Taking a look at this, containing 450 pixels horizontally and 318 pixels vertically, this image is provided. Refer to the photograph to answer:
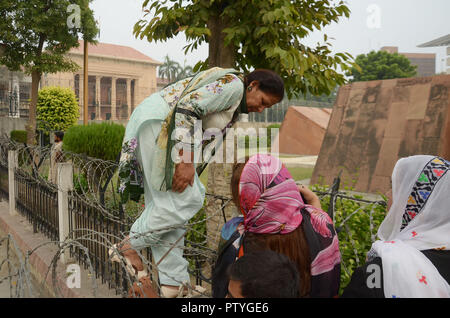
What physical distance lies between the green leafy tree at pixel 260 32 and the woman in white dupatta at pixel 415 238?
1875 mm

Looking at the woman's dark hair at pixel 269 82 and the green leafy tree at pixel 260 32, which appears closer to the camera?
the woman's dark hair at pixel 269 82

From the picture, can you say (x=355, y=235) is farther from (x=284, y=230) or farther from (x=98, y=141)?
(x=98, y=141)

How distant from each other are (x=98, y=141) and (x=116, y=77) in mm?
32525

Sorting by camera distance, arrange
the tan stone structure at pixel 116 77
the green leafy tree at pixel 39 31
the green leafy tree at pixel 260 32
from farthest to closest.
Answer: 1. the tan stone structure at pixel 116 77
2. the green leafy tree at pixel 39 31
3. the green leafy tree at pixel 260 32

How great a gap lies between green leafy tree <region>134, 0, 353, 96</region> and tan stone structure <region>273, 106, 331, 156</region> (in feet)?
39.5

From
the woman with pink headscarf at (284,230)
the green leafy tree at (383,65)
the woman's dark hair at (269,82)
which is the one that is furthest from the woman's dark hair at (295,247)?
the green leafy tree at (383,65)

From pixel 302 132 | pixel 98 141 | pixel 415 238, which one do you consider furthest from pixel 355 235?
pixel 302 132

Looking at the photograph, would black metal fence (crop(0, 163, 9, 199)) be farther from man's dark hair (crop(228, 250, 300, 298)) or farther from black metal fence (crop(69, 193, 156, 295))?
man's dark hair (crop(228, 250, 300, 298))

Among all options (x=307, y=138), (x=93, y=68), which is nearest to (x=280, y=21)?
(x=307, y=138)

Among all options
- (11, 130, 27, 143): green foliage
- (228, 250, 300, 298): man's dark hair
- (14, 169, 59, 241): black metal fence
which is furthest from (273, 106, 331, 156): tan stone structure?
(228, 250, 300, 298): man's dark hair

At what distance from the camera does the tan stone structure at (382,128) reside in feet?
20.8

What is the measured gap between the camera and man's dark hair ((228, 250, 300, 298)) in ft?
4.20

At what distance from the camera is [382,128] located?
6.94 m

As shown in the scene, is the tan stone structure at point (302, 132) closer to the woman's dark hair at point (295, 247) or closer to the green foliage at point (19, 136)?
the green foliage at point (19, 136)
